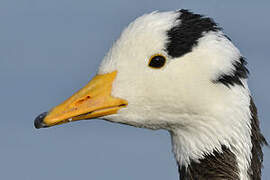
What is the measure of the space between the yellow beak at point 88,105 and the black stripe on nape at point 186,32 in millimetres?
952

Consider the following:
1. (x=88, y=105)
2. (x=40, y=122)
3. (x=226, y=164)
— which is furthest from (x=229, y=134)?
(x=40, y=122)

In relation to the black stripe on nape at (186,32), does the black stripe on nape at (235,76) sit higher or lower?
lower

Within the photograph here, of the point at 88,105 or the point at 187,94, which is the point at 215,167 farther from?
the point at 88,105

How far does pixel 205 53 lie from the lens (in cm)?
778

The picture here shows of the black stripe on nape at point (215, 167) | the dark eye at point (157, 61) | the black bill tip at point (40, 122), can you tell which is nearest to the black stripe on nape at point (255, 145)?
the black stripe on nape at point (215, 167)

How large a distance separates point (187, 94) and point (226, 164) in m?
1.16

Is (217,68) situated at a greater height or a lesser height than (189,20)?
lesser

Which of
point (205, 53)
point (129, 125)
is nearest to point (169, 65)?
point (205, 53)

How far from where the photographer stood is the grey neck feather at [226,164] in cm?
784

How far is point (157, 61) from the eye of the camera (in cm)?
783

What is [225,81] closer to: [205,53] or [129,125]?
[205,53]

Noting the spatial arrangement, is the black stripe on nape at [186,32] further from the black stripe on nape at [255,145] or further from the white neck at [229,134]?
the black stripe on nape at [255,145]

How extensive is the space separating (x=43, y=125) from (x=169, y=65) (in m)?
1.98

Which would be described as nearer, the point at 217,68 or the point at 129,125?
the point at 217,68
